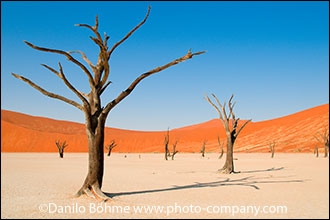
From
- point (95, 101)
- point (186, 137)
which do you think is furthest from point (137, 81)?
point (186, 137)

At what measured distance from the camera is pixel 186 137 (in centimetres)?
10675

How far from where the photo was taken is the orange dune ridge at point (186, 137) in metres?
67.9

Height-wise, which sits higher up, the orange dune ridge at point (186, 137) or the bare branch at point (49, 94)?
the bare branch at point (49, 94)

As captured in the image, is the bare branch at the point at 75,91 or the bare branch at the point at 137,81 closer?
the bare branch at the point at 75,91

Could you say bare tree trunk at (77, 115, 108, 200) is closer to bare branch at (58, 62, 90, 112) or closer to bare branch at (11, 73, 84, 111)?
bare branch at (58, 62, 90, 112)

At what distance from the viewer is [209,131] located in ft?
368

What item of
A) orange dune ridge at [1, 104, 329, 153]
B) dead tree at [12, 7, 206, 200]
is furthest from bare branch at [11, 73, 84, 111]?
orange dune ridge at [1, 104, 329, 153]

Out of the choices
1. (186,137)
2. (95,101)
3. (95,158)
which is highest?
(95,101)

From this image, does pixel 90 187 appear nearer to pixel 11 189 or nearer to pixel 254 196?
pixel 11 189

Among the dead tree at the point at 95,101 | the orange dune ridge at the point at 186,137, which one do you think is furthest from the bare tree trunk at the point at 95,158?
the orange dune ridge at the point at 186,137

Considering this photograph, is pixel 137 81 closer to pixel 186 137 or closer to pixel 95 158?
pixel 95 158

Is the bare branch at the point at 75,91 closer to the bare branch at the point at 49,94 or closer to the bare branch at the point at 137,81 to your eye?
the bare branch at the point at 49,94

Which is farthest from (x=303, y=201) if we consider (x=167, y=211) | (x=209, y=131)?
(x=209, y=131)

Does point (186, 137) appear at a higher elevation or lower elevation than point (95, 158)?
lower
